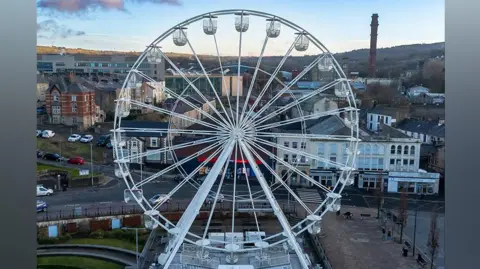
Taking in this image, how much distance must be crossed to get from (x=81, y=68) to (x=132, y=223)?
2608 millimetres

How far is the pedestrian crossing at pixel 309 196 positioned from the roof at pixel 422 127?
6.37ft

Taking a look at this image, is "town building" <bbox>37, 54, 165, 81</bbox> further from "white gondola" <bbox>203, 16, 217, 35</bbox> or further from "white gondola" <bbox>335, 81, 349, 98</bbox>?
"white gondola" <bbox>335, 81, 349, 98</bbox>

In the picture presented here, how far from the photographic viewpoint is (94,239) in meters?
6.07

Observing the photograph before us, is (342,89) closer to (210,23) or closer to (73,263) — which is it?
(210,23)

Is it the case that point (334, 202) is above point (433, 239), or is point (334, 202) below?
above

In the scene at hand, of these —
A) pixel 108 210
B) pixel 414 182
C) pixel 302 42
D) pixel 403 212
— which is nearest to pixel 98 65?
pixel 108 210

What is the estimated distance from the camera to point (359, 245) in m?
6.12

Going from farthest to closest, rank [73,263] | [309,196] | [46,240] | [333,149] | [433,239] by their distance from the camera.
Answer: [333,149] < [309,196] < [46,240] < [433,239] < [73,263]

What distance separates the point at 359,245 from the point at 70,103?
4.75 meters

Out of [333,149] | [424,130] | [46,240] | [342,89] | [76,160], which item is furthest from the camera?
[424,130]

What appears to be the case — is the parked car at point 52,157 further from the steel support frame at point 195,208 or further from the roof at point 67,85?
the steel support frame at point 195,208
